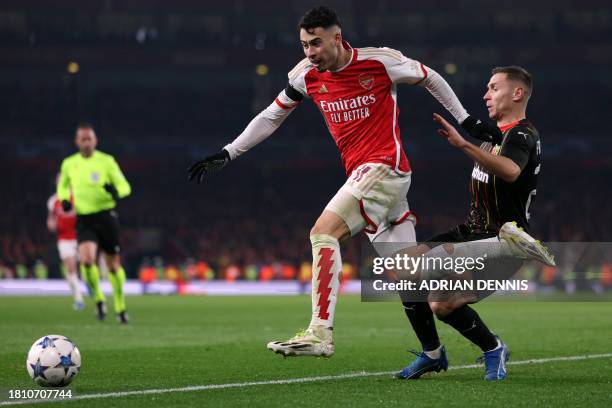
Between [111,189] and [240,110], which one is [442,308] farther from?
[240,110]

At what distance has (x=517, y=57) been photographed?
33.2 m

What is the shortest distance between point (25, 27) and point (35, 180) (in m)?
5.72

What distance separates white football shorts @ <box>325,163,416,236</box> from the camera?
Answer: 234 inches

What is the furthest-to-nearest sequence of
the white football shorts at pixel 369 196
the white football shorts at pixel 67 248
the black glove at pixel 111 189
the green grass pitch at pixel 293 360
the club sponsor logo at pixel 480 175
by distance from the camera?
the white football shorts at pixel 67 248
the black glove at pixel 111 189
the club sponsor logo at pixel 480 175
the white football shorts at pixel 369 196
the green grass pitch at pixel 293 360

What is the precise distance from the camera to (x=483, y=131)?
6199 mm

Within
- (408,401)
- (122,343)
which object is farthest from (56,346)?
(122,343)

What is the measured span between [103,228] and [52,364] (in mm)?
7262

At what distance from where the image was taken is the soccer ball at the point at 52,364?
5832 millimetres

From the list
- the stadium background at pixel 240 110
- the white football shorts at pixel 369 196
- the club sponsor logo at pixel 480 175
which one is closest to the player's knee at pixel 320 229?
the white football shorts at pixel 369 196

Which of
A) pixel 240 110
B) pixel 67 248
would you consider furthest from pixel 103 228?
pixel 240 110

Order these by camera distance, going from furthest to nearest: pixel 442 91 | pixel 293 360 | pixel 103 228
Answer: pixel 103 228 < pixel 293 360 < pixel 442 91

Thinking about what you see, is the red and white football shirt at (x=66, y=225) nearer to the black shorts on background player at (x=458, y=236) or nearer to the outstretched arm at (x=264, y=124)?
Answer: the outstretched arm at (x=264, y=124)

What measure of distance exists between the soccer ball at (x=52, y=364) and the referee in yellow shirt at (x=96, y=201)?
6890 millimetres

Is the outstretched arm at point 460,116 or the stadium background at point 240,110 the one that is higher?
the stadium background at point 240,110
